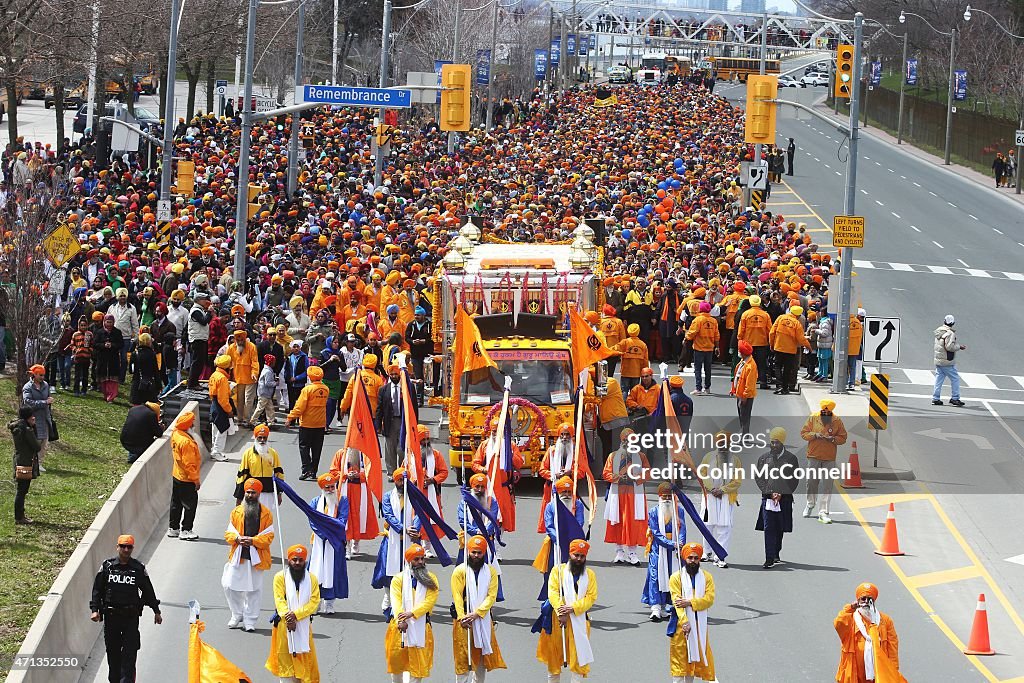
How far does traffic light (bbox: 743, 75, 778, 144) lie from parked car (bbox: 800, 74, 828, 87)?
9783 centimetres

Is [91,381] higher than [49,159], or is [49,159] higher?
[49,159]

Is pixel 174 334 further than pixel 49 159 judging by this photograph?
No

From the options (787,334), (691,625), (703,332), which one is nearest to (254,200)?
(703,332)

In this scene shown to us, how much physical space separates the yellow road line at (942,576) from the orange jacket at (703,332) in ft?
32.4

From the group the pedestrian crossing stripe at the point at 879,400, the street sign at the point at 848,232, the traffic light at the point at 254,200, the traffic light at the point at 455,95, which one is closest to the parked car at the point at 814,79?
the traffic light at the point at 254,200

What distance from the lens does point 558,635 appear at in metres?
14.5

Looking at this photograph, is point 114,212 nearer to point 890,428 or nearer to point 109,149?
point 109,149

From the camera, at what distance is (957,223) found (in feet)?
182

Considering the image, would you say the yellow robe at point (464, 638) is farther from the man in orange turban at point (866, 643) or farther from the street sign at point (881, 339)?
the street sign at point (881, 339)

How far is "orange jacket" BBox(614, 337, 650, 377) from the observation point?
26883mm

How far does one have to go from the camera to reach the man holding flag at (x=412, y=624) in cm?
1390

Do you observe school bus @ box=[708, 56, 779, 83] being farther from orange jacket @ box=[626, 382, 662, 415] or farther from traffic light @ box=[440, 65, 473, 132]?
orange jacket @ box=[626, 382, 662, 415]

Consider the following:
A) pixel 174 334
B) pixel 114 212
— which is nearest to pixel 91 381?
pixel 174 334

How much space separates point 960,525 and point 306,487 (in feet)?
28.5
